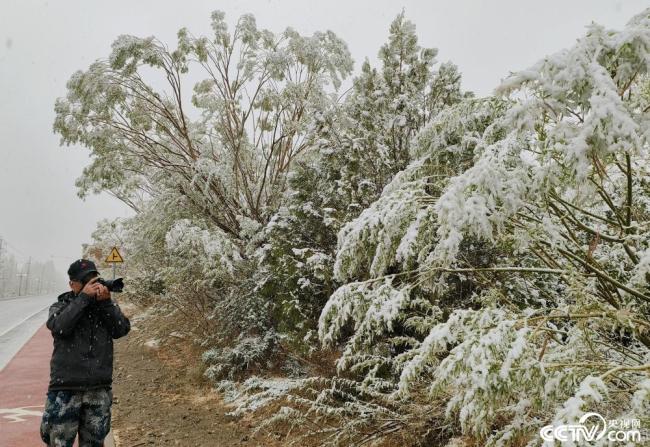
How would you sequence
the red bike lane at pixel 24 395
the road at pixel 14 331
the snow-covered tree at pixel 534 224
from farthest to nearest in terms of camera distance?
the road at pixel 14 331 < the red bike lane at pixel 24 395 < the snow-covered tree at pixel 534 224

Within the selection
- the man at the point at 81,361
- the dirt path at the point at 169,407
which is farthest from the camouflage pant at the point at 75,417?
the dirt path at the point at 169,407

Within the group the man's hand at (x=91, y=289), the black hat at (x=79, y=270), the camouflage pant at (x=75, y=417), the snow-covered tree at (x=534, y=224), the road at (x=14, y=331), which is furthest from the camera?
the road at (x=14, y=331)

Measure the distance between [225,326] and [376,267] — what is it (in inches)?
250

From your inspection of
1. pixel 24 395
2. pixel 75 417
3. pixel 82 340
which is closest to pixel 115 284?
pixel 82 340

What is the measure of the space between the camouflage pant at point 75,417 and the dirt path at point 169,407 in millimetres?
2037

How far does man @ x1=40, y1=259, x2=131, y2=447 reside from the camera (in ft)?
10.5

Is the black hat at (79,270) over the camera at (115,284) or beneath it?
over

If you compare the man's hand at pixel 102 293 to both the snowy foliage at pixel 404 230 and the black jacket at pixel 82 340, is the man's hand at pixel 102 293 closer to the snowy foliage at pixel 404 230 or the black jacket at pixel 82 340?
the black jacket at pixel 82 340

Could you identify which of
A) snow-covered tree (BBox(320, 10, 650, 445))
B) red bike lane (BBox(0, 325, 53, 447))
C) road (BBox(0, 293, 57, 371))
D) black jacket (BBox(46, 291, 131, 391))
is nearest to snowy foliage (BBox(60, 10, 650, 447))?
snow-covered tree (BBox(320, 10, 650, 445))

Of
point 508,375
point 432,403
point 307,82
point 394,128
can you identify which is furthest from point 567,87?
point 307,82

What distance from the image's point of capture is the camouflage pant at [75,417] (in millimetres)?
3189

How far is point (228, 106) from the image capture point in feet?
32.2

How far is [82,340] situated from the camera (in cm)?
333

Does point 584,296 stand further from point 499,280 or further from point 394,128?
point 394,128
